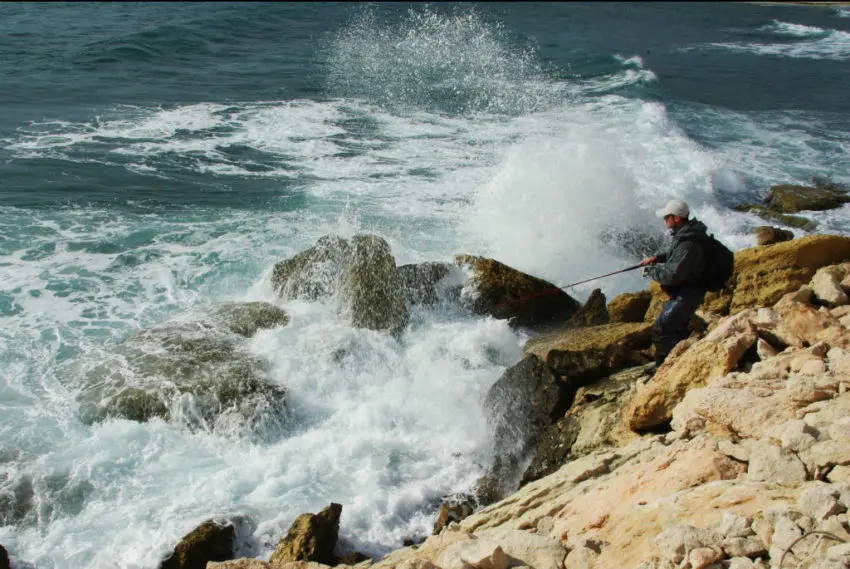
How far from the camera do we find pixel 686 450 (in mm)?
4863

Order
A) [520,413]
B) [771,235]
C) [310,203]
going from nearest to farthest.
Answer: [520,413], [771,235], [310,203]

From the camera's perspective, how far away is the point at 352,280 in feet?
33.8

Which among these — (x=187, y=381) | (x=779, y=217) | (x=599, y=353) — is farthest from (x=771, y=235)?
(x=187, y=381)

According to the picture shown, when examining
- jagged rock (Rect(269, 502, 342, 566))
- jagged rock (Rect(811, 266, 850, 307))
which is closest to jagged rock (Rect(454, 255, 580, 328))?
jagged rock (Rect(811, 266, 850, 307))

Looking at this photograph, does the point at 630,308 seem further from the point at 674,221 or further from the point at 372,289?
the point at 372,289

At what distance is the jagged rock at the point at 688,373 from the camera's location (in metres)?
5.90

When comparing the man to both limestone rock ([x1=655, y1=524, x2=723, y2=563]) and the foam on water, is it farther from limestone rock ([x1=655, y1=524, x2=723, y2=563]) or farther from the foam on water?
the foam on water

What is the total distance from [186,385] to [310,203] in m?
6.75

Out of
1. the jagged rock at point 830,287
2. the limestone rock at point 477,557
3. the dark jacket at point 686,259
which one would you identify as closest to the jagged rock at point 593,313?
the jagged rock at point 830,287

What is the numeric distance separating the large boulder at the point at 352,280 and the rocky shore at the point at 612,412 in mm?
22

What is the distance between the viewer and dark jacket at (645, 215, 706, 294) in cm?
626

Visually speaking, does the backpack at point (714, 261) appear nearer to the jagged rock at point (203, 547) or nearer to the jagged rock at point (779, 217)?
the jagged rock at point (203, 547)

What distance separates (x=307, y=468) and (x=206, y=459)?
1.07 m

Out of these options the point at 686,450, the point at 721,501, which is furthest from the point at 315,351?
the point at 721,501
